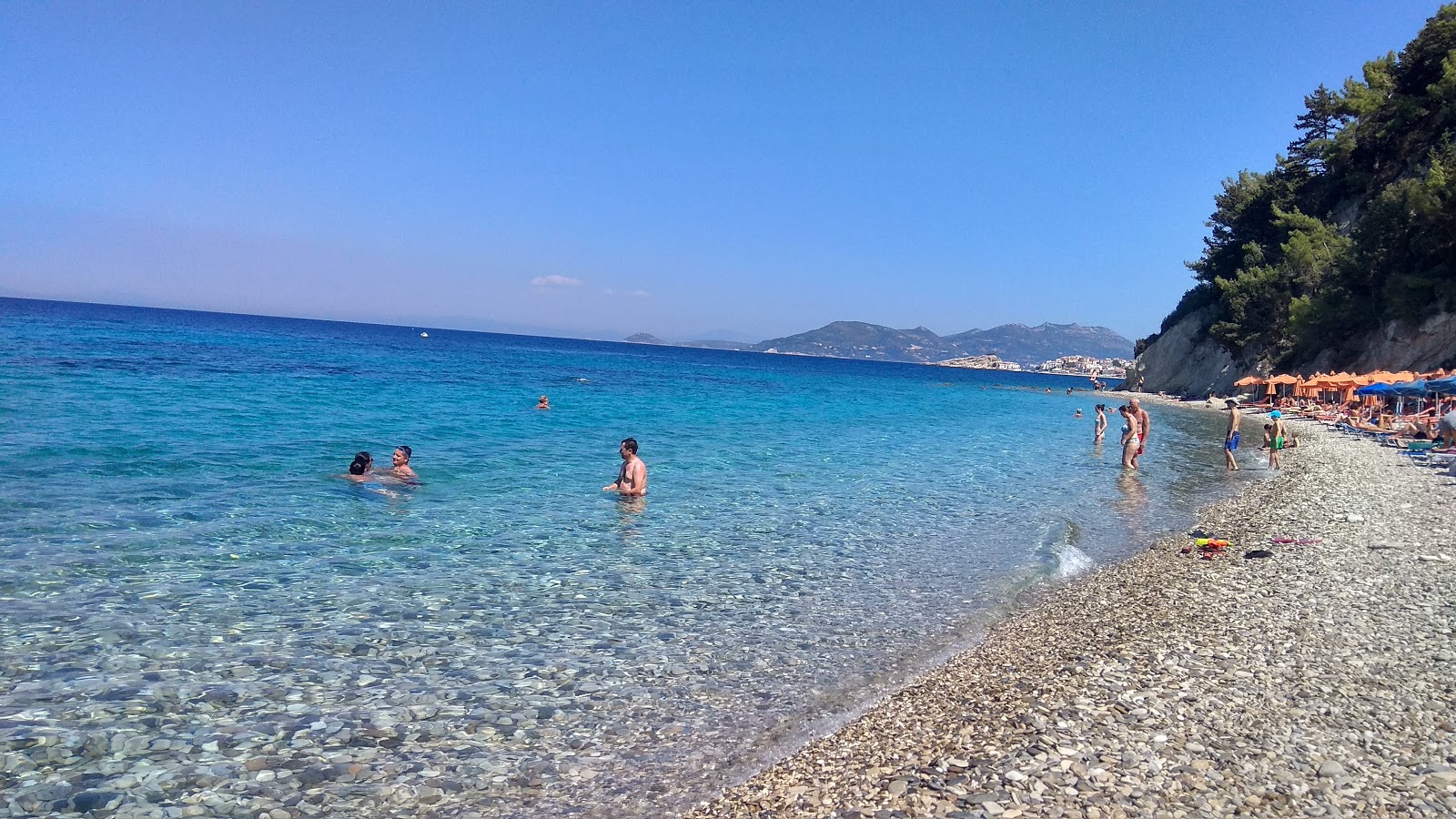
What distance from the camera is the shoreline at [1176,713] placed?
391cm

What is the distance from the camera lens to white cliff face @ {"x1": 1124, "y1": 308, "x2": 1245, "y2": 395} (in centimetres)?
6411

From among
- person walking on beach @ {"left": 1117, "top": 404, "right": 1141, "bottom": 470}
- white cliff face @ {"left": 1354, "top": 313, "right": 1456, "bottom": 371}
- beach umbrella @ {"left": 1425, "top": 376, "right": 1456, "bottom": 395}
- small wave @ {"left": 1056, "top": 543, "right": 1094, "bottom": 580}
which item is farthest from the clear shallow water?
white cliff face @ {"left": 1354, "top": 313, "right": 1456, "bottom": 371}

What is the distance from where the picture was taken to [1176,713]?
480 centimetres

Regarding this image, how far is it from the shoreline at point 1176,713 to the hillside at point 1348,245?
38230 mm

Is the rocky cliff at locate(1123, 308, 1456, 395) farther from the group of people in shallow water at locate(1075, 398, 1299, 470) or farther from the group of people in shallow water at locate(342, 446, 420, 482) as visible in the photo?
the group of people in shallow water at locate(342, 446, 420, 482)

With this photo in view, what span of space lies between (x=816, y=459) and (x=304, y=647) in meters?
14.5

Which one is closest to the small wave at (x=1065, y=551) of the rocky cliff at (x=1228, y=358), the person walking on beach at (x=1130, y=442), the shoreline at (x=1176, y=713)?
the shoreline at (x=1176, y=713)

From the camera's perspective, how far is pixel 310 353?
5916 centimetres

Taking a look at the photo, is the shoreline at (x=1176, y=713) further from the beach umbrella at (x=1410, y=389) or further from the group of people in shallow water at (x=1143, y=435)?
the beach umbrella at (x=1410, y=389)

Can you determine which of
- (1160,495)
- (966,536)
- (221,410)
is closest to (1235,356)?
(1160,495)

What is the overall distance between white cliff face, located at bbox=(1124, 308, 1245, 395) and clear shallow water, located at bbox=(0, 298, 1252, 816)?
52.9 metres

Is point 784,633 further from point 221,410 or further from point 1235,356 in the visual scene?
point 1235,356

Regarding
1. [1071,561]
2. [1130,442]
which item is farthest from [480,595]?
[1130,442]

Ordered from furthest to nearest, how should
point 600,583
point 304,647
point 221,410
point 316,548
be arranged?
point 221,410 < point 316,548 < point 600,583 < point 304,647
